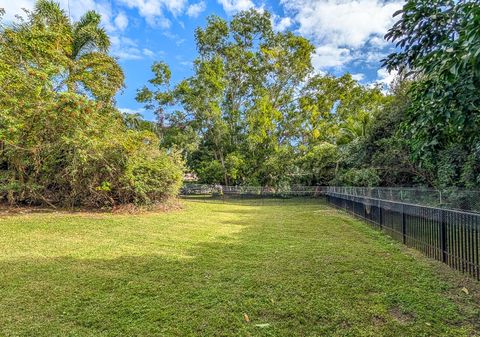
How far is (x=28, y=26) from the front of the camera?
1027 centimetres

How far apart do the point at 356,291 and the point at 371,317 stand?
70cm

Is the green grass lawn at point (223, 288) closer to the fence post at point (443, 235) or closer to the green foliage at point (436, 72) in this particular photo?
the fence post at point (443, 235)

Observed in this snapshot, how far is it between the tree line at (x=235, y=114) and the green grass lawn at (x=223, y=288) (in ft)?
5.70

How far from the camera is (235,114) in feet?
80.7

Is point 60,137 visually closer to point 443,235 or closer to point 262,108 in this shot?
point 443,235

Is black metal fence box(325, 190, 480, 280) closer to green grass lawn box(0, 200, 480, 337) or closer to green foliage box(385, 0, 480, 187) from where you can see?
green grass lawn box(0, 200, 480, 337)

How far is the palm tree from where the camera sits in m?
11.1

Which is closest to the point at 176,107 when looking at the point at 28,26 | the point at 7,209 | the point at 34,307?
the point at 28,26

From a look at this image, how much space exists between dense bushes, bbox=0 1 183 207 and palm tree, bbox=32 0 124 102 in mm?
49

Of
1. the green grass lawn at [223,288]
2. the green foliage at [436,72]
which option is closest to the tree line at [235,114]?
the green foliage at [436,72]

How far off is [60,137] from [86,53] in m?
6.04

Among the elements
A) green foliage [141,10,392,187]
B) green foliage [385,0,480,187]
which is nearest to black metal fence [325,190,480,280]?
green foliage [385,0,480,187]

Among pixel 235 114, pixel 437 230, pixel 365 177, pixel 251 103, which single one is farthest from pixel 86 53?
pixel 437 230

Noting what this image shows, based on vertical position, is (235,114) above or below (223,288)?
above
